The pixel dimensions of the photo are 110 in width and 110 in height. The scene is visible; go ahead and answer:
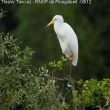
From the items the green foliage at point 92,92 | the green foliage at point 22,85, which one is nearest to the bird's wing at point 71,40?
the green foliage at point 22,85

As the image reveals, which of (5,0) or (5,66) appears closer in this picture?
(5,66)

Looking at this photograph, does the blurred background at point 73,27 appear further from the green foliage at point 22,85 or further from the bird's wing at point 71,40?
the green foliage at point 22,85

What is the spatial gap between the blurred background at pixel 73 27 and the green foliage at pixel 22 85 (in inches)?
345

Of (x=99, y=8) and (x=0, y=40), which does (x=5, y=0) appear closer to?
(x=99, y=8)

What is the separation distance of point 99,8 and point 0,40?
996 centimetres

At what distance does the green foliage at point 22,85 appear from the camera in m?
6.84

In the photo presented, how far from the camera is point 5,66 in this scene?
6.95 meters

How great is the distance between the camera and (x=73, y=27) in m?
16.1

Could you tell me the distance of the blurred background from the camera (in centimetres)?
1611

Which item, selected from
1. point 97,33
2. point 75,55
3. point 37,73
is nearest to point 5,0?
point 97,33

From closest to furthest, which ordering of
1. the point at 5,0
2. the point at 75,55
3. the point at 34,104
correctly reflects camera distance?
the point at 34,104
the point at 75,55
the point at 5,0

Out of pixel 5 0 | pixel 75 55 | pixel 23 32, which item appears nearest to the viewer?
pixel 75 55

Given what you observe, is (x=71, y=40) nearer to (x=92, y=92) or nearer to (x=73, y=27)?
(x=92, y=92)

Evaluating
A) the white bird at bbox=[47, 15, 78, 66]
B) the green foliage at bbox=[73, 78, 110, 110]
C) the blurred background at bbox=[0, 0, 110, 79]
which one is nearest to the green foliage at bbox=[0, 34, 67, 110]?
the green foliage at bbox=[73, 78, 110, 110]
